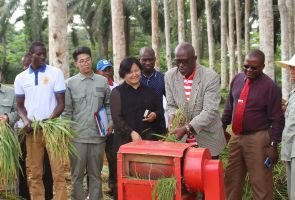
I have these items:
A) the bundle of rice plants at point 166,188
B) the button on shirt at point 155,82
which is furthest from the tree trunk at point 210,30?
the bundle of rice plants at point 166,188

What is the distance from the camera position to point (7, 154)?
4.20m

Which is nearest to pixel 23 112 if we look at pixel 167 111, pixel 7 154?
pixel 7 154

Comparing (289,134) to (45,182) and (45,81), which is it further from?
(45,182)

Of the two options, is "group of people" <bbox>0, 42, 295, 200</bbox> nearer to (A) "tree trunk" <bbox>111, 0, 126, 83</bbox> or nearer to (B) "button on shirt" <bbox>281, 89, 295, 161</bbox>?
(B) "button on shirt" <bbox>281, 89, 295, 161</bbox>

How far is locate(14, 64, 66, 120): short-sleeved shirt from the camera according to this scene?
4.80 meters

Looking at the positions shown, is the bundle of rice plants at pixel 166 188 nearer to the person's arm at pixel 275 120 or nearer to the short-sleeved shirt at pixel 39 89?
the person's arm at pixel 275 120

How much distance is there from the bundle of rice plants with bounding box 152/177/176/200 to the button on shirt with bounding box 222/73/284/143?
5.52 feet

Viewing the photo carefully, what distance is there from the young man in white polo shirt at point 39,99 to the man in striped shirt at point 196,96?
47.6 inches

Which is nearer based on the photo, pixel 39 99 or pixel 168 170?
pixel 168 170

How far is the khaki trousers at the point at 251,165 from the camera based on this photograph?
4.57 metres

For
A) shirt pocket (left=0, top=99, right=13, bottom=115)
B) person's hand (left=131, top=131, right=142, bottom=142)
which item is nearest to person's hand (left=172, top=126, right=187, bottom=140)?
person's hand (left=131, top=131, right=142, bottom=142)

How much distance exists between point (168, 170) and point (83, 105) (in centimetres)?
210

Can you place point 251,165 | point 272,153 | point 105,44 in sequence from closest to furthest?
point 272,153 < point 251,165 < point 105,44

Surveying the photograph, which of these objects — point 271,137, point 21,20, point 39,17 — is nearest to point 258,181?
point 271,137
